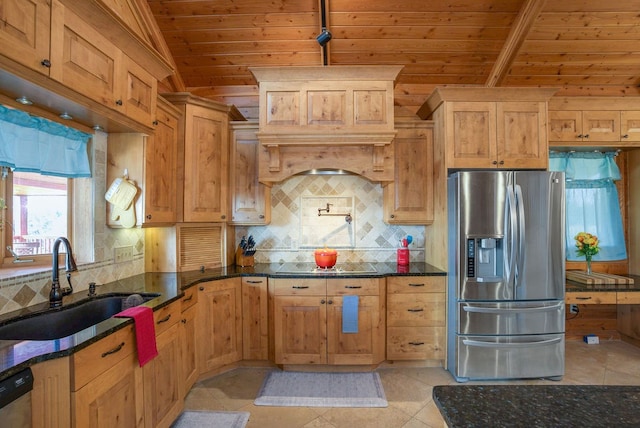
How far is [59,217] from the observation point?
7.31 ft

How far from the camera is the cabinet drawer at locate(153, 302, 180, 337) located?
1.91m

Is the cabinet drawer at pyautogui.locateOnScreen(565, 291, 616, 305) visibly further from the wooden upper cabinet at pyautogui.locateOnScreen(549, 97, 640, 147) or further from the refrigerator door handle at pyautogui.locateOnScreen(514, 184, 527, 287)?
the wooden upper cabinet at pyautogui.locateOnScreen(549, 97, 640, 147)

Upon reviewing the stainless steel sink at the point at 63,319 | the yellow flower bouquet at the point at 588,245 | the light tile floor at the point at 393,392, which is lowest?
the light tile floor at the point at 393,392

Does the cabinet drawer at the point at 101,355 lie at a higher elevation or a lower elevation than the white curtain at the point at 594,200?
lower

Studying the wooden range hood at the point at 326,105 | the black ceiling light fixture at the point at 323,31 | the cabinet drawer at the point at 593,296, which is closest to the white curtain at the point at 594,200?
the cabinet drawer at the point at 593,296

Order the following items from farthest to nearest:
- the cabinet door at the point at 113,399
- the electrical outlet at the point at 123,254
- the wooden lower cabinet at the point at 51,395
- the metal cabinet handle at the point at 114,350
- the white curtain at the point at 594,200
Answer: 1. the white curtain at the point at 594,200
2. the electrical outlet at the point at 123,254
3. the metal cabinet handle at the point at 114,350
4. the cabinet door at the point at 113,399
5. the wooden lower cabinet at the point at 51,395

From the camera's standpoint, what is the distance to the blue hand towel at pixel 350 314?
2764 millimetres

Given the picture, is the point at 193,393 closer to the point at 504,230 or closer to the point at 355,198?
the point at 355,198

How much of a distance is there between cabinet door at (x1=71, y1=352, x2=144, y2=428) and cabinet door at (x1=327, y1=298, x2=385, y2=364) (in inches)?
59.0

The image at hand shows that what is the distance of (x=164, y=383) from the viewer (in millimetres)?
1993

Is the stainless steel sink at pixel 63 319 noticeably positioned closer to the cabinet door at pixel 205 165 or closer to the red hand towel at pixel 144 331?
the red hand towel at pixel 144 331

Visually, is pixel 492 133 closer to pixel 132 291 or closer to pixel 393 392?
pixel 393 392

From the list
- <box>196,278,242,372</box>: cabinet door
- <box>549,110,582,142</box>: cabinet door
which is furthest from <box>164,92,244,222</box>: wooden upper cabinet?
<box>549,110,582,142</box>: cabinet door

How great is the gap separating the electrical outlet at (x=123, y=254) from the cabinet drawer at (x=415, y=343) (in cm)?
231
